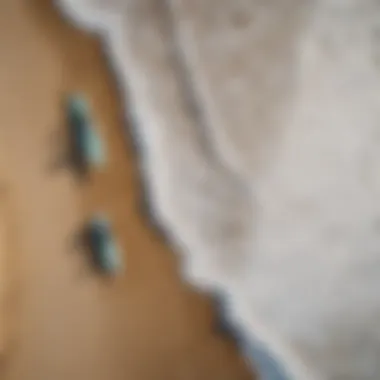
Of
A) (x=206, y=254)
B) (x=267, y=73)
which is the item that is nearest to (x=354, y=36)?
(x=267, y=73)

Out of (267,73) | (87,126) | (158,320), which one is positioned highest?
(267,73)

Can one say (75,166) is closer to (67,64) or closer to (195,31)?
(67,64)

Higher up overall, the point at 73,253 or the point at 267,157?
the point at 267,157
